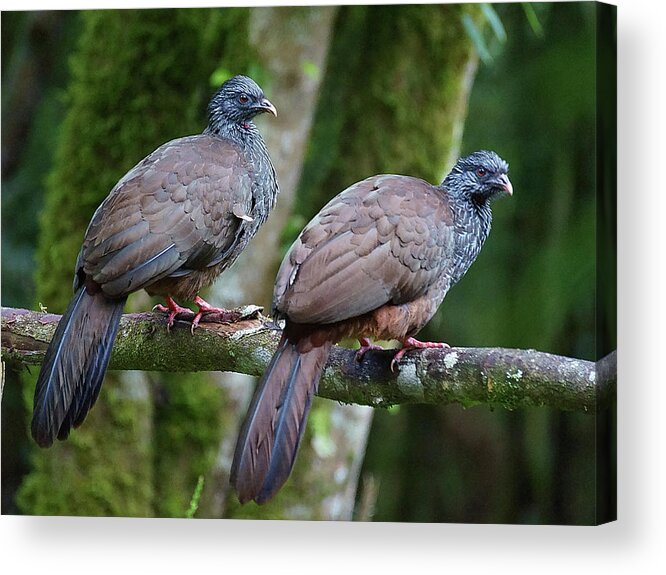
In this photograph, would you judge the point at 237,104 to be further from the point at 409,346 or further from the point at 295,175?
the point at 409,346

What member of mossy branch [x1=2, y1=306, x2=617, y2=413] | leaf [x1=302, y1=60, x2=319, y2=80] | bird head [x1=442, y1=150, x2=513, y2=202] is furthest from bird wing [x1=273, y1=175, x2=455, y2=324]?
leaf [x1=302, y1=60, x2=319, y2=80]

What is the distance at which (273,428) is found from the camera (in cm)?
368

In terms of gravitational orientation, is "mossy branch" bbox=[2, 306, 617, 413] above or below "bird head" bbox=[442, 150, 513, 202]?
below

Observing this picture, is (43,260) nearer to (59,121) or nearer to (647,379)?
Result: (59,121)

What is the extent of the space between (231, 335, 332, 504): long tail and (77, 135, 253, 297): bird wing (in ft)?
1.90

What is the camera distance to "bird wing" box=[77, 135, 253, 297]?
3.90 m

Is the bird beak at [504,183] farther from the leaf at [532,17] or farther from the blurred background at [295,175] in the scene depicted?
the leaf at [532,17]

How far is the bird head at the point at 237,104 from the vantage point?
173 inches

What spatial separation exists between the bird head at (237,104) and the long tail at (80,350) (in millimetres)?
907

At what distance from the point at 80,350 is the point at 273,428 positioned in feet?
2.62

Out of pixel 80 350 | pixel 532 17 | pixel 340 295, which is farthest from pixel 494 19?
pixel 80 350

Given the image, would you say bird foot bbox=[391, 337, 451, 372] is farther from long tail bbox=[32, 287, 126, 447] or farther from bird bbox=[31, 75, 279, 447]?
long tail bbox=[32, 287, 126, 447]

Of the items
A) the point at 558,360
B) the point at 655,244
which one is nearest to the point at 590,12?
the point at 655,244

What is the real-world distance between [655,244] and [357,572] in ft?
5.48
